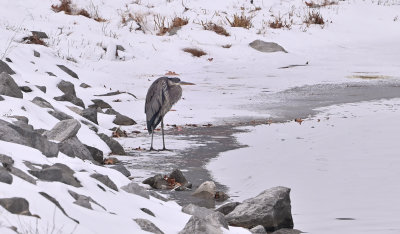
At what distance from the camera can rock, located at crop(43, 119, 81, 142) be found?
6879 mm

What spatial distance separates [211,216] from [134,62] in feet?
43.3

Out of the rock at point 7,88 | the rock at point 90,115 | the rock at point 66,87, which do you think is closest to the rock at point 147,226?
the rock at point 7,88

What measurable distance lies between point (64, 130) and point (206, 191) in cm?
149

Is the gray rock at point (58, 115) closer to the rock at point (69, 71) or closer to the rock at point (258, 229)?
the rock at point (258, 229)

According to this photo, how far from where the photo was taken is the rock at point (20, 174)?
13.8 feet

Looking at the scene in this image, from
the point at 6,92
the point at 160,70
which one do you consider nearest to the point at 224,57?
the point at 160,70

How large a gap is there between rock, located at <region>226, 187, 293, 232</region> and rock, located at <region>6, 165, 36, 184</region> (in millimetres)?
1843

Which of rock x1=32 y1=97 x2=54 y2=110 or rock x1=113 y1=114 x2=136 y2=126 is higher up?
rock x1=32 y1=97 x2=54 y2=110

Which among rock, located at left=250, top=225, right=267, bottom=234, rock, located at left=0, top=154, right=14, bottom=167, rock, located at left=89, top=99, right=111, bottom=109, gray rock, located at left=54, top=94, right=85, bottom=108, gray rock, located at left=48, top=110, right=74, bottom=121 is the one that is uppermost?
rock, located at left=0, top=154, right=14, bottom=167

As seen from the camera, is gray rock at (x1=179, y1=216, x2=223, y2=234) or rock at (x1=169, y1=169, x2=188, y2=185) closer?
gray rock at (x1=179, y1=216, x2=223, y2=234)

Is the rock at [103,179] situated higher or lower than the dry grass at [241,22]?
higher

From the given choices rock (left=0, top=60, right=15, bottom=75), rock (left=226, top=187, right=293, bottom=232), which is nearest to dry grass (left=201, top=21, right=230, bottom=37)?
rock (left=0, top=60, right=15, bottom=75)

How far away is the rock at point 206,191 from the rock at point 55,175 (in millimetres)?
2008

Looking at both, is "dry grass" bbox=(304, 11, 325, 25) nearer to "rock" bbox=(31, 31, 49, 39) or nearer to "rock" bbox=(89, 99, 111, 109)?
"rock" bbox=(31, 31, 49, 39)
